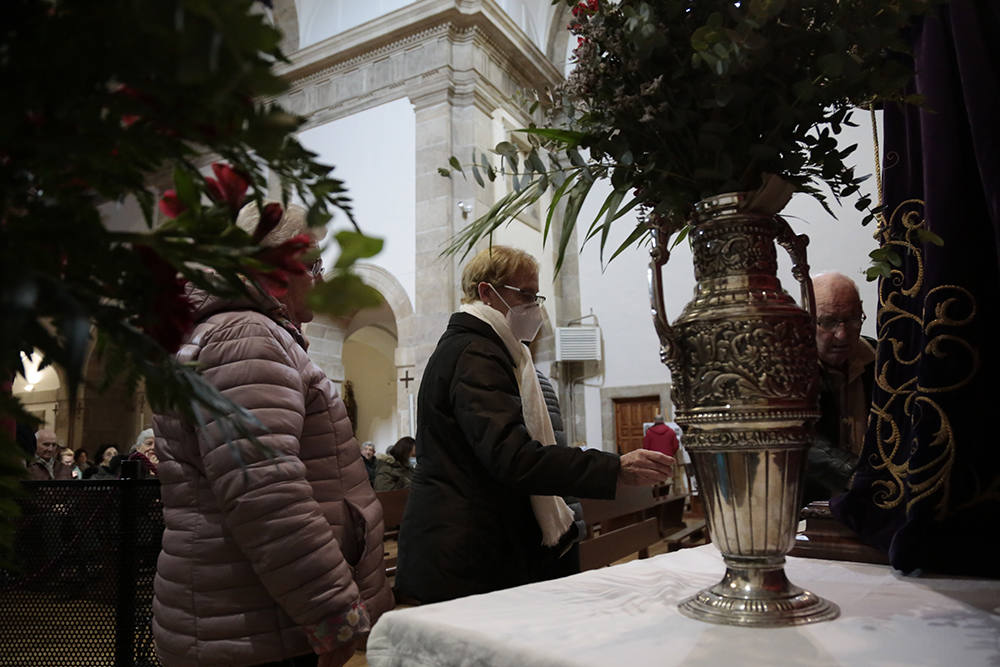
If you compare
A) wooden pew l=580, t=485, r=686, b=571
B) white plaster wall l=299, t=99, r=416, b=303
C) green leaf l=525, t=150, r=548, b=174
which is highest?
white plaster wall l=299, t=99, r=416, b=303

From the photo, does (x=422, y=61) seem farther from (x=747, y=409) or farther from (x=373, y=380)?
(x=747, y=409)

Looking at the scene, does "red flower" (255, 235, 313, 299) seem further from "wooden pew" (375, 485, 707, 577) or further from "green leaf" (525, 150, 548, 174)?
"wooden pew" (375, 485, 707, 577)

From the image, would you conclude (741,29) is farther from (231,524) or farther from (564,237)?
(231,524)

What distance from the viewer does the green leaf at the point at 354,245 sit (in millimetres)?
292

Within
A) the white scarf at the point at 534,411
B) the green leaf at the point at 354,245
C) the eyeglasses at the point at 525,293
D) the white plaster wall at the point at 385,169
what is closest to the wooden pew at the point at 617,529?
the white scarf at the point at 534,411

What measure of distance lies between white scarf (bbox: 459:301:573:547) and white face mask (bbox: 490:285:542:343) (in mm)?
85

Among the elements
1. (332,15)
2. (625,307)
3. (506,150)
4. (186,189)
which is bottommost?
(186,189)

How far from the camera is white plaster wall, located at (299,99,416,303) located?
383 inches

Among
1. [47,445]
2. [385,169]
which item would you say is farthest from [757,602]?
[385,169]

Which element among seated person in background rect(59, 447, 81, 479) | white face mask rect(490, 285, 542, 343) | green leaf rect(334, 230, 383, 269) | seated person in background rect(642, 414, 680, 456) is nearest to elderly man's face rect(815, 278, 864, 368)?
white face mask rect(490, 285, 542, 343)

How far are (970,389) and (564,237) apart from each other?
0.63m

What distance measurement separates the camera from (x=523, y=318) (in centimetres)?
195

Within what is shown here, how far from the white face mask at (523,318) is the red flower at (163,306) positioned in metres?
1.46

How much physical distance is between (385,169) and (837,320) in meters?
8.63
